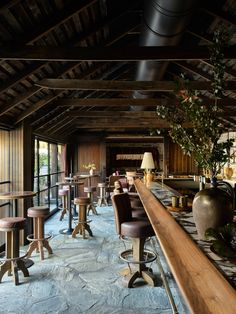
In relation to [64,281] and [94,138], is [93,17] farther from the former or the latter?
[94,138]

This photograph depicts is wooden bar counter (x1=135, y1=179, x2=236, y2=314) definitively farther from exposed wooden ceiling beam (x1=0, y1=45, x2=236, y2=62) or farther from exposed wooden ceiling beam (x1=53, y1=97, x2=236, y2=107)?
exposed wooden ceiling beam (x1=53, y1=97, x2=236, y2=107)

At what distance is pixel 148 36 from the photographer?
344cm

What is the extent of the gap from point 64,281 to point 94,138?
7.74m

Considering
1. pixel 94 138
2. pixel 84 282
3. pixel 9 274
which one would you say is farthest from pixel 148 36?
pixel 94 138

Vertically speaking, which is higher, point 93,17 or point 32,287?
point 93,17

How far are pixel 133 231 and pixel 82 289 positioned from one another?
106 cm

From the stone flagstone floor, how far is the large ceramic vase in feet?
4.44

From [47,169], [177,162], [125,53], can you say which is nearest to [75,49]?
[125,53]

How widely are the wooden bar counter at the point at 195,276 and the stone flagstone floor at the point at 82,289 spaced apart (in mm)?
1366

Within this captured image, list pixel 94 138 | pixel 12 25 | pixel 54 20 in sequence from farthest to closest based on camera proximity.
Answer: pixel 94 138 < pixel 54 20 < pixel 12 25

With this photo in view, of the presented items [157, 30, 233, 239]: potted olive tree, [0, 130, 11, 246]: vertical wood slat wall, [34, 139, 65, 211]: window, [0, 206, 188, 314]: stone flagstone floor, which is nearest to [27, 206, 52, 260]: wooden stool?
[0, 206, 188, 314]: stone flagstone floor

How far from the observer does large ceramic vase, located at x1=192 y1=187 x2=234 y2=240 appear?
168 centimetres

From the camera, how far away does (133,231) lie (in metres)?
3.20

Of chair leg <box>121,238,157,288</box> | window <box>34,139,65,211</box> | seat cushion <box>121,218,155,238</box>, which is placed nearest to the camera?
seat cushion <box>121,218,155,238</box>
